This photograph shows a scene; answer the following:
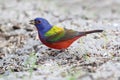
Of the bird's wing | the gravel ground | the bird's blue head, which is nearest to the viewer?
the gravel ground

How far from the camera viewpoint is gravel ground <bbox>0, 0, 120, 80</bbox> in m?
5.91

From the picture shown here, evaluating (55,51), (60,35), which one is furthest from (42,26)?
(55,51)

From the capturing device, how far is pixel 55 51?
7352 millimetres

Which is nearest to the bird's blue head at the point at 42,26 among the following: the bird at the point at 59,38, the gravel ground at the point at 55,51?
the bird at the point at 59,38

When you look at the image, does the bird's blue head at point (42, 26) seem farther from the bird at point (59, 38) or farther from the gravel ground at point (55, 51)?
the gravel ground at point (55, 51)

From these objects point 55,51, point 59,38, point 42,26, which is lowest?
point 55,51

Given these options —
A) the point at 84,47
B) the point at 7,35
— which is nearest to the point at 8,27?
the point at 7,35

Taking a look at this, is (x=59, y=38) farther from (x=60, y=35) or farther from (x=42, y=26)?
(x=42, y=26)

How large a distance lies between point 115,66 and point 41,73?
0.95 m

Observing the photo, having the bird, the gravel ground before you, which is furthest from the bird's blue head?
the gravel ground

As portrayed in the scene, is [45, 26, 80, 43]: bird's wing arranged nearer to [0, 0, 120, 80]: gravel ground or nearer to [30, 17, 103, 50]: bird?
[30, 17, 103, 50]: bird

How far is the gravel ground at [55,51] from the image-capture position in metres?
5.91

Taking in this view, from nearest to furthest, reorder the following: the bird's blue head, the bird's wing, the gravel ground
Answer: 1. the gravel ground
2. the bird's wing
3. the bird's blue head

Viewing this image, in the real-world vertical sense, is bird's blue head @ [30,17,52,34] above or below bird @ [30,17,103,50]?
above
